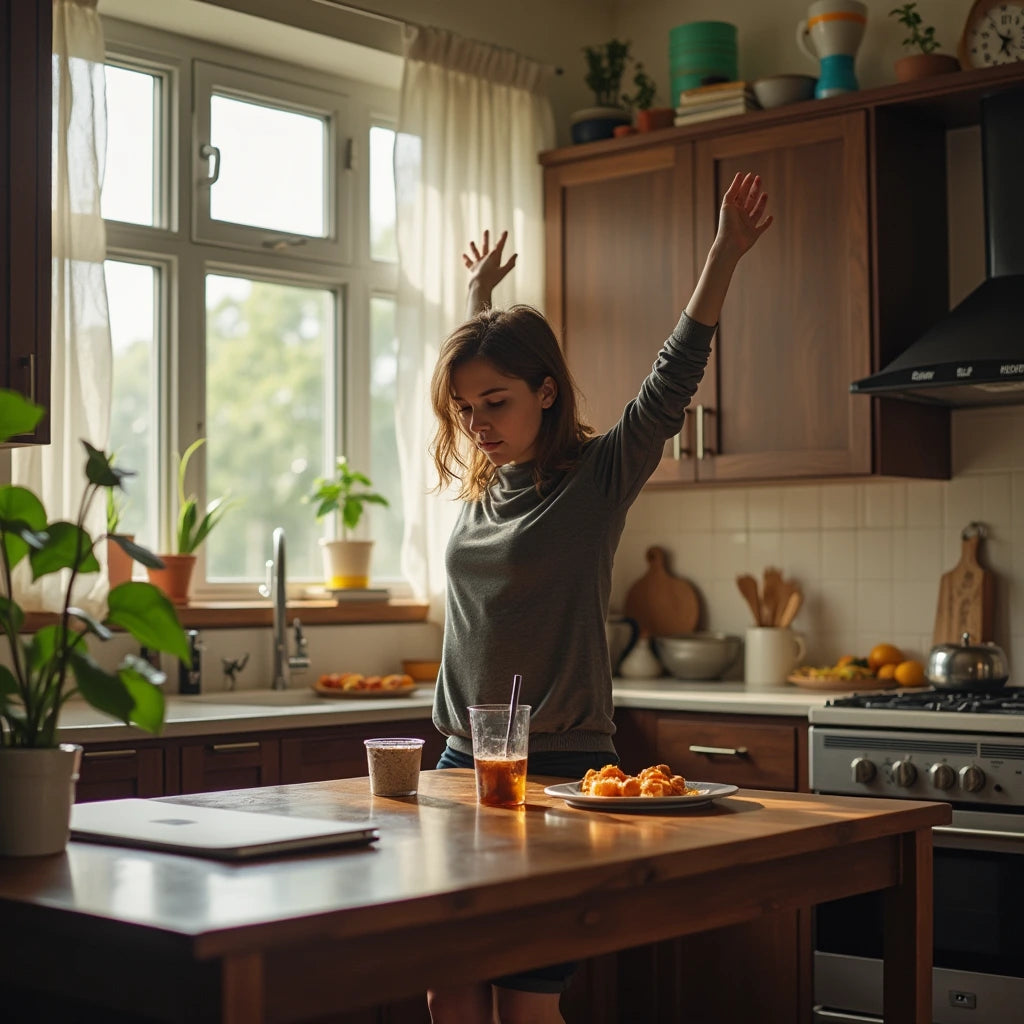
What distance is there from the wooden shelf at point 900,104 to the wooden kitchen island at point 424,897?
231 centimetres

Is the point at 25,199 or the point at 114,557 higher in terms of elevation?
the point at 25,199

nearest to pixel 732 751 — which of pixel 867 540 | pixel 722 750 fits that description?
pixel 722 750

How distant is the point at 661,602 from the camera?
15.2 feet

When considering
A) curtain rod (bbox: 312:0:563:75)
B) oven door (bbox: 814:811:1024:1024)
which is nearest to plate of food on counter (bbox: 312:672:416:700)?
oven door (bbox: 814:811:1024:1024)

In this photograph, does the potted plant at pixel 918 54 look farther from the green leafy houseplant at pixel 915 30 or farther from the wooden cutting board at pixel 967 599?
the wooden cutting board at pixel 967 599

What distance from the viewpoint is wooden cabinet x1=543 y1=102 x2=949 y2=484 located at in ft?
12.7

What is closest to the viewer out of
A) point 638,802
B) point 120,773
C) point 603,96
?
point 638,802

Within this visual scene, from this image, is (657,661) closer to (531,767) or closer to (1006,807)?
(1006,807)

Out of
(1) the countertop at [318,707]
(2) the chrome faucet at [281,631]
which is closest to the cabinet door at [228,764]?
(1) the countertop at [318,707]

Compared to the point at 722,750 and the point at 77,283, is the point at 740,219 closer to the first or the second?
the point at 722,750

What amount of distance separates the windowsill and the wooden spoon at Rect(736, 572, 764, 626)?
2.98 feet

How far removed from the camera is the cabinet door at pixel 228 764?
10.3ft

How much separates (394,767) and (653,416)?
67 cm

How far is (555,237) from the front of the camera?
4.56 meters
